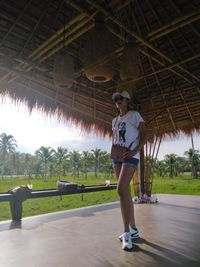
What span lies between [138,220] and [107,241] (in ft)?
3.11

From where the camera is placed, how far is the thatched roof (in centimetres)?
250

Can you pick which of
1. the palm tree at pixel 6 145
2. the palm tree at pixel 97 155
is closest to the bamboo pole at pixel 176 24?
the palm tree at pixel 97 155

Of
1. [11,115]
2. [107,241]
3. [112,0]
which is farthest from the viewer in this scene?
[11,115]

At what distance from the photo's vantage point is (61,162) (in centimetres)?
5378

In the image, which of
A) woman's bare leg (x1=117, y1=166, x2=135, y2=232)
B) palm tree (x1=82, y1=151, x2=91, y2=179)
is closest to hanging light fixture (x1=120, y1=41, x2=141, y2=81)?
woman's bare leg (x1=117, y1=166, x2=135, y2=232)

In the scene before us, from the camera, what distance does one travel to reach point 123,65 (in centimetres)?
221

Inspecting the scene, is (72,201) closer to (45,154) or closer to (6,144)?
(45,154)

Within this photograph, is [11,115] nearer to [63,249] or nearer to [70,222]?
[70,222]

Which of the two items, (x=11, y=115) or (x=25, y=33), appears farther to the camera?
(x=11, y=115)

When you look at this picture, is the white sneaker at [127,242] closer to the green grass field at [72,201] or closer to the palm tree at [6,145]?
the green grass field at [72,201]

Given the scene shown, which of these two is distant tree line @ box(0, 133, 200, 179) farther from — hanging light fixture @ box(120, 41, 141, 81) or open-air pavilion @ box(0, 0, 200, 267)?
hanging light fixture @ box(120, 41, 141, 81)

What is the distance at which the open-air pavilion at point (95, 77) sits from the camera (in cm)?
188

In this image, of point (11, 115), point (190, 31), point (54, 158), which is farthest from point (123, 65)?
point (54, 158)

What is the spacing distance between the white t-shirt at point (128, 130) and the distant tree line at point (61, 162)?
47.4m
